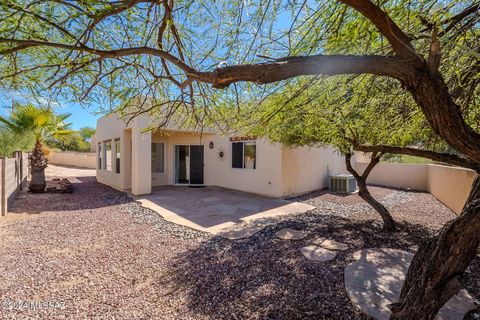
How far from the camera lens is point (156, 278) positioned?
12.5 ft

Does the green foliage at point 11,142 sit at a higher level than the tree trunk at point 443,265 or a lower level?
higher

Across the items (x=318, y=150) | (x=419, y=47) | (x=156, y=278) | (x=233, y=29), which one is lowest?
(x=156, y=278)

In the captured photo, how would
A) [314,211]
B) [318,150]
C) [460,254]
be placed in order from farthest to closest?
[318,150]
[314,211]
[460,254]

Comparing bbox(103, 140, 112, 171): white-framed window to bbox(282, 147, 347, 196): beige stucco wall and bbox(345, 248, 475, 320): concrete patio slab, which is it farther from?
bbox(345, 248, 475, 320): concrete patio slab

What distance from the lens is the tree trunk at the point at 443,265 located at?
70.9 inches

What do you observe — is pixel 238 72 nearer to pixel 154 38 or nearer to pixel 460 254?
pixel 460 254

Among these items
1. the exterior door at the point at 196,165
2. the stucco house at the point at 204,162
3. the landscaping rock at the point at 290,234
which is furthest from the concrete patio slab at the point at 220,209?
the exterior door at the point at 196,165

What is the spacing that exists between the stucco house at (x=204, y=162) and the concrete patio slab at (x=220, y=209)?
2.81 feet

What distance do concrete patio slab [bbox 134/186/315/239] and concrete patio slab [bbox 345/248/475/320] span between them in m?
2.47

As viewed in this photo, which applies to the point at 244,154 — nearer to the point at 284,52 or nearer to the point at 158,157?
the point at 158,157

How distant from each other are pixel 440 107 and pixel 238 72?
1311 millimetres

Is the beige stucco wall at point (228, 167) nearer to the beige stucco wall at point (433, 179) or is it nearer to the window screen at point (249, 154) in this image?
the window screen at point (249, 154)

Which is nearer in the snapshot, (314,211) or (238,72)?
(238,72)

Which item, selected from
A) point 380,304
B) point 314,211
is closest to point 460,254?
point 380,304
